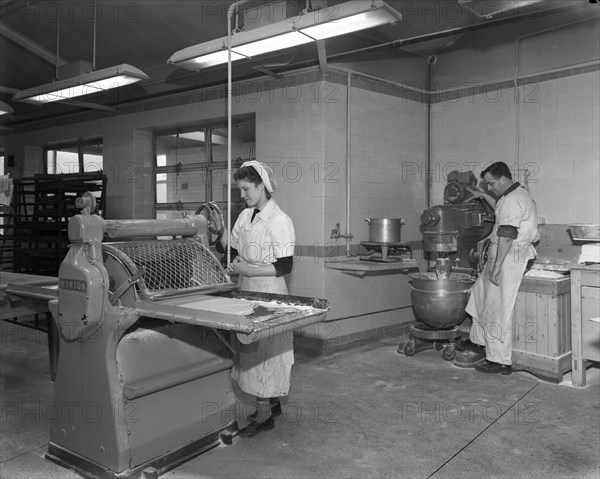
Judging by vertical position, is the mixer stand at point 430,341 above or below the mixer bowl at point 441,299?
below

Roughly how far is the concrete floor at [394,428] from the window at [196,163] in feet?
8.44

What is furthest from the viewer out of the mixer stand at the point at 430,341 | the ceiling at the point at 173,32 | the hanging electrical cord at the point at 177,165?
the hanging electrical cord at the point at 177,165

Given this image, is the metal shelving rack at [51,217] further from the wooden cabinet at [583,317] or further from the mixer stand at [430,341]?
the wooden cabinet at [583,317]

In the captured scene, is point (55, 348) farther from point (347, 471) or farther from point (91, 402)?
point (347, 471)

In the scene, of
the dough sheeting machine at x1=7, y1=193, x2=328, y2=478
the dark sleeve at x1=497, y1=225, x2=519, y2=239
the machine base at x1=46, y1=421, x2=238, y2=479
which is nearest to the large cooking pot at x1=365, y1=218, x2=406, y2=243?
the dark sleeve at x1=497, y1=225, x2=519, y2=239

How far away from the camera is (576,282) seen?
4.12 m

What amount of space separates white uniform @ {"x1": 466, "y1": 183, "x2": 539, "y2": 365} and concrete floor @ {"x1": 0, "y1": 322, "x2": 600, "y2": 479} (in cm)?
30

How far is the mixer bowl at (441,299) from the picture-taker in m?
4.74

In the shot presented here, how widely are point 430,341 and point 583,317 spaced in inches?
60.1

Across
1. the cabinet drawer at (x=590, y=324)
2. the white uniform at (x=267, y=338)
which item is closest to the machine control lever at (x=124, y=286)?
the white uniform at (x=267, y=338)

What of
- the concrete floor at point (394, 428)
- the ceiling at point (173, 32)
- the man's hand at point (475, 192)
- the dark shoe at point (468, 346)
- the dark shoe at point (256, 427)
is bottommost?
the concrete floor at point (394, 428)

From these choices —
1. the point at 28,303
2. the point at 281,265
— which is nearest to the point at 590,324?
the point at 281,265

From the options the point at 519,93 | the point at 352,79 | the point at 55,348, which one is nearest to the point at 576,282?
the point at 519,93

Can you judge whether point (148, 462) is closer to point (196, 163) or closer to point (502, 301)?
point (502, 301)
